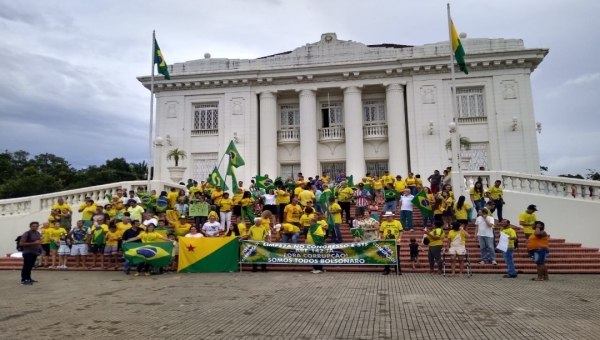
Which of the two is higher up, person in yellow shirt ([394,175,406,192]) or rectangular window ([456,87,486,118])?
rectangular window ([456,87,486,118])

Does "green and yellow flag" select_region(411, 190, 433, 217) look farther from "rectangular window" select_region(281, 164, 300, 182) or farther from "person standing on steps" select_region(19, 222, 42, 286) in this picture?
"rectangular window" select_region(281, 164, 300, 182)

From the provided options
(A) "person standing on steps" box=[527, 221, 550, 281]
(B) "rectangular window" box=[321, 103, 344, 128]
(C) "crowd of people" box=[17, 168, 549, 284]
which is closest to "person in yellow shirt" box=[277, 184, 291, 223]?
(C) "crowd of people" box=[17, 168, 549, 284]

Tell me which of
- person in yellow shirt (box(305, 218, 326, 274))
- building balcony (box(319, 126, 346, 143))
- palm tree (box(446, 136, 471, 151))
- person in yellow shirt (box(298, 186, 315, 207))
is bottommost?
person in yellow shirt (box(305, 218, 326, 274))

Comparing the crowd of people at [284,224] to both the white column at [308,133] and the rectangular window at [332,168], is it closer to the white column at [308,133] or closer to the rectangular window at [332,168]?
the white column at [308,133]

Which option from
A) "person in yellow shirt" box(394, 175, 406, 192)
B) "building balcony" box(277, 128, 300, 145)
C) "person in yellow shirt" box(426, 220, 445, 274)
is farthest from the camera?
"building balcony" box(277, 128, 300, 145)

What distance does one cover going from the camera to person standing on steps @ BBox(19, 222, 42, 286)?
10.5 m

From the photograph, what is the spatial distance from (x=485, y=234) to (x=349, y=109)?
15.6 metres

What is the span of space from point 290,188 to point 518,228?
9.10m

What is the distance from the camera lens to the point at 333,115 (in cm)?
2741

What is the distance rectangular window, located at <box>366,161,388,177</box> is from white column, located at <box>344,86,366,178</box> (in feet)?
3.27

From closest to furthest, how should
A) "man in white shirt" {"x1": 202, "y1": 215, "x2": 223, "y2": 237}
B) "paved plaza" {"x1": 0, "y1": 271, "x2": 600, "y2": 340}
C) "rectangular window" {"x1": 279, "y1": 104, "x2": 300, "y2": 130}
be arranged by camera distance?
"paved plaza" {"x1": 0, "y1": 271, "x2": 600, "y2": 340} < "man in white shirt" {"x1": 202, "y1": 215, "x2": 223, "y2": 237} < "rectangular window" {"x1": 279, "y1": 104, "x2": 300, "y2": 130}

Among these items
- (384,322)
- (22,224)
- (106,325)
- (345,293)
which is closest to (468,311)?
(384,322)

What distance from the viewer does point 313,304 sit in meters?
7.33

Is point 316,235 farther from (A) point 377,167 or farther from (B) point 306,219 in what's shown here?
(A) point 377,167
